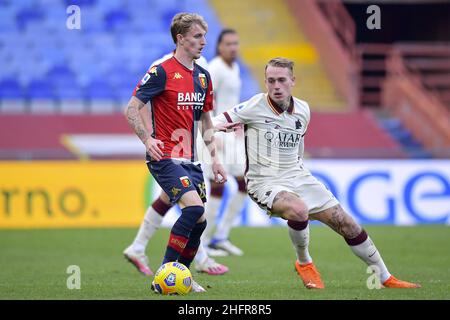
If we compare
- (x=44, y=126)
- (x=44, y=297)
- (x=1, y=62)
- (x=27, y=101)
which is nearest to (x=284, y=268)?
(x=44, y=297)

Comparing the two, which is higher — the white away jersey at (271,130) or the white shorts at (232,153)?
the white away jersey at (271,130)

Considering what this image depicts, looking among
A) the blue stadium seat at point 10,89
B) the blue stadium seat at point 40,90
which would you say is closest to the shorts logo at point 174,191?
the blue stadium seat at point 40,90

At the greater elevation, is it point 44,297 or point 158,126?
point 158,126

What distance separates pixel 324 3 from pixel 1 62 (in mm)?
7852

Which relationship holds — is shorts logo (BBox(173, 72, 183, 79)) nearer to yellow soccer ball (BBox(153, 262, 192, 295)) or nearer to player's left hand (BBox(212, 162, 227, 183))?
player's left hand (BBox(212, 162, 227, 183))

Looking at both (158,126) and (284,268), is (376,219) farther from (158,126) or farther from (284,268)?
(158,126)

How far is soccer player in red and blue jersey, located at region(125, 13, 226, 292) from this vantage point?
7285 mm

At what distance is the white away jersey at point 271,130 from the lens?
25.7ft

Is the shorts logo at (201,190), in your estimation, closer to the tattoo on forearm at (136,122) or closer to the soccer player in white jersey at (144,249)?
the tattoo on forearm at (136,122)

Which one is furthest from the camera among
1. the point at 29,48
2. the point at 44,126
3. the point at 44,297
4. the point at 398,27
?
the point at 398,27

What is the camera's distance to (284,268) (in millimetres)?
9578

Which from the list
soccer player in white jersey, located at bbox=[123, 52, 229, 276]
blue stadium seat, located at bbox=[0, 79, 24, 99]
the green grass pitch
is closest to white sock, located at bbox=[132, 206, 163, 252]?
soccer player in white jersey, located at bbox=[123, 52, 229, 276]

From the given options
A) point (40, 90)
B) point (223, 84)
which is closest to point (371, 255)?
point (223, 84)

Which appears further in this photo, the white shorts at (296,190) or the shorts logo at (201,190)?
the white shorts at (296,190)
